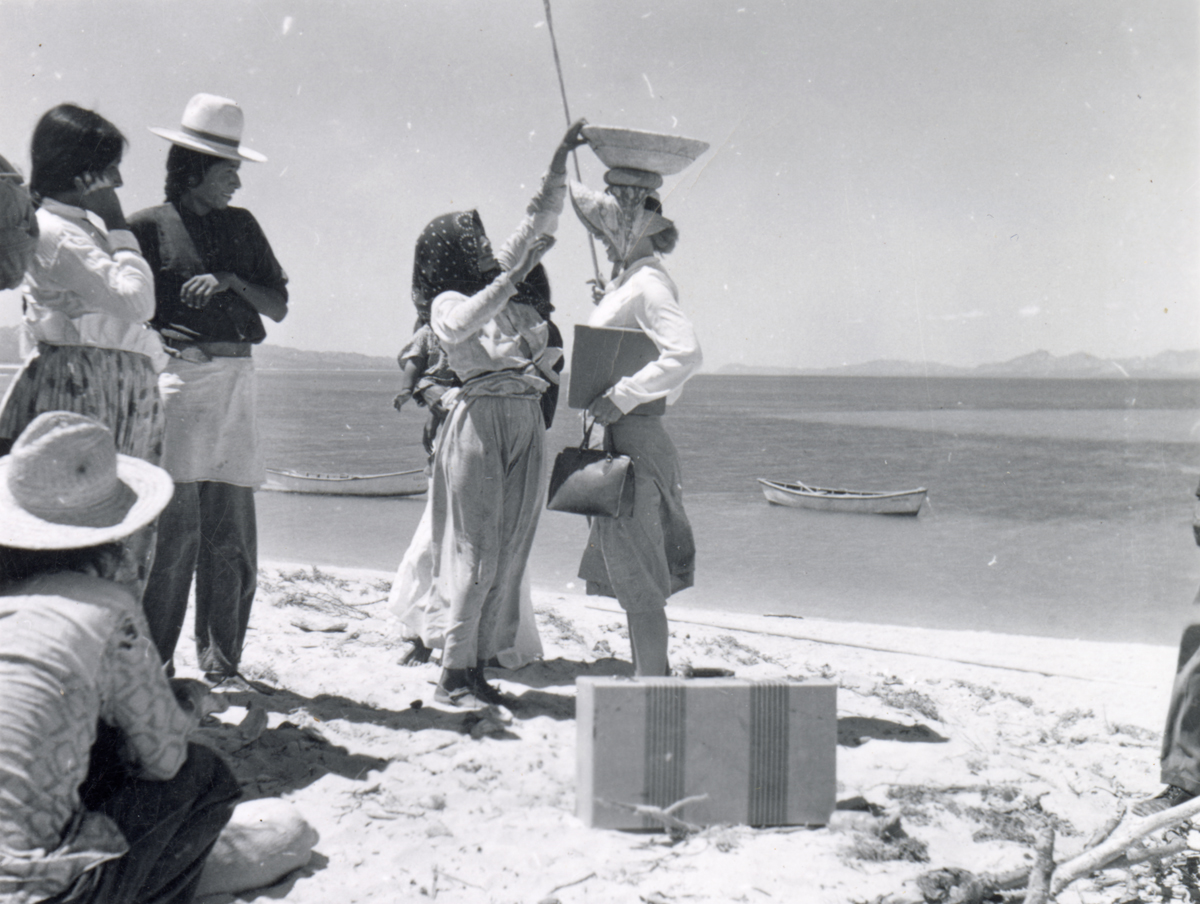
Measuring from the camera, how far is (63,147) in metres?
3.11

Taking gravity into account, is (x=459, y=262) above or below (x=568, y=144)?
below

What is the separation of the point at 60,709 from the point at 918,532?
2019cm

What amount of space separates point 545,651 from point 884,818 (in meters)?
2.45

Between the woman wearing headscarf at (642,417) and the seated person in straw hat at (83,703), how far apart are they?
1661mm

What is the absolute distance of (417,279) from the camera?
4.18m

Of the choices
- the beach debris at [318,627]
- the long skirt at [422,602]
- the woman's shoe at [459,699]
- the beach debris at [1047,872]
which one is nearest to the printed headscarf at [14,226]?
the woman's shoe at [459,699]

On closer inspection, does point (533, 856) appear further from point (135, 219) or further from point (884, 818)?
point (135, 219)

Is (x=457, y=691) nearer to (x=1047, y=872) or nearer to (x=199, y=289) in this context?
(x=199, y=289)

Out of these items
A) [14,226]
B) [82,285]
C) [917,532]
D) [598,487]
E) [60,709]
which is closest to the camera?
[60,709]

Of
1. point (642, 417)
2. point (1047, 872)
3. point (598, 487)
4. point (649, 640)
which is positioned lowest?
point (1047, 872)

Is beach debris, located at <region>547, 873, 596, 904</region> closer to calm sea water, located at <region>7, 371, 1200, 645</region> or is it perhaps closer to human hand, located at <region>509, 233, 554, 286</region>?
human hand, located at <region>509, 233, 554, 286</region>

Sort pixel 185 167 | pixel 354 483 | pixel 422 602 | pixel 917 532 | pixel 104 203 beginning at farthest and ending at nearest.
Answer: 1. pixel 354 483
2. pixel 917 532
3. pixel 422 602
4. pixel 185 167
5. pixel 104 203

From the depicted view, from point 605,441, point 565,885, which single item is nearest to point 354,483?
point 605,441

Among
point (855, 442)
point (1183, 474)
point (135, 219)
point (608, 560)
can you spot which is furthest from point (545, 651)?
point (855, 442)
